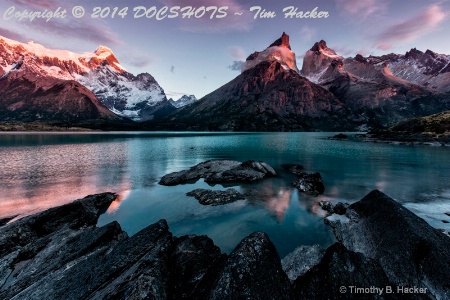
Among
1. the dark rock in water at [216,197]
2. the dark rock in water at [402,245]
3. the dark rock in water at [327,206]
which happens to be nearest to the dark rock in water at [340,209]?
the dark rock in water at [327,206]

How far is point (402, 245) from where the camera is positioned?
12977 mm

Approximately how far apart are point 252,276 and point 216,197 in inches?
829

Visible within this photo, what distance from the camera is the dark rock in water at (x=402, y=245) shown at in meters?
11.1

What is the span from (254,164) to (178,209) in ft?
73.1

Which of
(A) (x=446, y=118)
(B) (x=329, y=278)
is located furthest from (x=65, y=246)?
(A) (x=446, y=118)

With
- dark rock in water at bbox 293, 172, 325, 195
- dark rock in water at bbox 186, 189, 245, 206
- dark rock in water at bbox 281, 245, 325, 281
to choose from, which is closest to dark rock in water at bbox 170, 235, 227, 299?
dark rock in water at bbox 281, 245, 325, 281

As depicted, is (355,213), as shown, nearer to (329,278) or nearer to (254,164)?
(329,278)

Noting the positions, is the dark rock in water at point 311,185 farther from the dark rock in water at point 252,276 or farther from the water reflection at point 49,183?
the water reflection at point 49,183

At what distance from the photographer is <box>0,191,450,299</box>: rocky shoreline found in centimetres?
918

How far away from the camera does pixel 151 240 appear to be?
13570 millimetres

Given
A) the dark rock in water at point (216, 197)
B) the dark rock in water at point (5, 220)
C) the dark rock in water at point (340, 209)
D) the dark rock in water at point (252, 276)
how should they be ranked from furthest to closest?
the dark rock in water at point (216, 197)
the dark rock in water at point (340, 209)
the dark rock in water at point (5, 220)
the dark rock in water at point (252, 276)

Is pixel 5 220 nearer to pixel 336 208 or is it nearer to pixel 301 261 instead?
pixel 301 261

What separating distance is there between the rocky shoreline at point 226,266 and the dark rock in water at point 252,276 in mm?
38

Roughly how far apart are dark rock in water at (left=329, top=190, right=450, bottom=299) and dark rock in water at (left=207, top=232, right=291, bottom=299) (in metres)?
7.37
